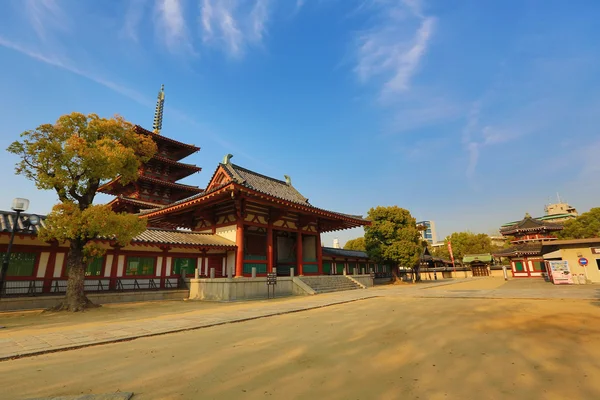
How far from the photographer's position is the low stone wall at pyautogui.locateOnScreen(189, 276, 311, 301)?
14.8 metres

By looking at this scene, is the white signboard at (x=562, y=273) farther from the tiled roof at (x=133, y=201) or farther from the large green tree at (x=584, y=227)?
the tiled roof at (x=133, y=201)

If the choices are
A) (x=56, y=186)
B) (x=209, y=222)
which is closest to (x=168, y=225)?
(x=209, y=222)

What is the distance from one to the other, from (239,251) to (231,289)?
8.80 feet

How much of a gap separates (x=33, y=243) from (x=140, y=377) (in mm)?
13053

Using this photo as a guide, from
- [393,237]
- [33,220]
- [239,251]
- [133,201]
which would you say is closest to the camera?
[33,220]

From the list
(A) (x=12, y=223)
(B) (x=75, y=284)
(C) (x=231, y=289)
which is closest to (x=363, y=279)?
(C) (x=231, y=289)

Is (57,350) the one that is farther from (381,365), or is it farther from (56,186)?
(56,186)

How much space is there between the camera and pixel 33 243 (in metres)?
12.9

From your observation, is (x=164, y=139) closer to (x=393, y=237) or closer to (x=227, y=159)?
(x=227, y=159)

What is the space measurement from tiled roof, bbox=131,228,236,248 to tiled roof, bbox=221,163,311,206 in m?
4.51

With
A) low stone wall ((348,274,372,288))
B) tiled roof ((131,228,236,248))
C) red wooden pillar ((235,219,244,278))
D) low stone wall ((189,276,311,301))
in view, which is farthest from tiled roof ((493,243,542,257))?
tiled roof ((131,228,236,248))

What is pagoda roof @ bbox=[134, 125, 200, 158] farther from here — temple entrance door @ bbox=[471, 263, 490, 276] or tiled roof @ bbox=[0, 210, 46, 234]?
temple entrance door @ bbox=[471, 263, 490, 276]

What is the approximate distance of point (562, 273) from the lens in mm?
21406

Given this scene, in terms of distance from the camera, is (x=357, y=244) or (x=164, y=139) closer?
(x=164, y=139)
